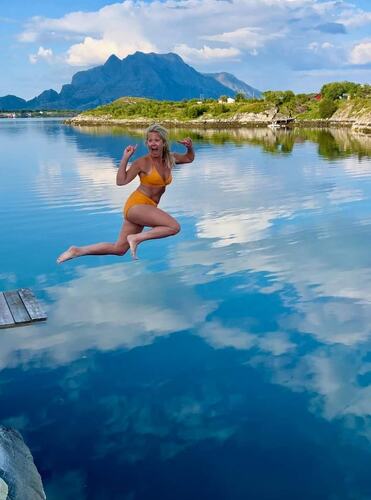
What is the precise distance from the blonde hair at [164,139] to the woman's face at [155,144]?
4 centimetres

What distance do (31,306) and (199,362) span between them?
4932mm

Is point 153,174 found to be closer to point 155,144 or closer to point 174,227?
point 155,144

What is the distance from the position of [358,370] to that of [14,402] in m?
7.23

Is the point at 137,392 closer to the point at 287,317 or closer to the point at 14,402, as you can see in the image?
the point at 14,402

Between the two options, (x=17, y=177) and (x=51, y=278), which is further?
(x=17, y=177)

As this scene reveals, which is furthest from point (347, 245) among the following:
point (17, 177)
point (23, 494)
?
point (17, 177)

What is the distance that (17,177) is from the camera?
45.2 metres

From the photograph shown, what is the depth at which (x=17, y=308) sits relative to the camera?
14617mm

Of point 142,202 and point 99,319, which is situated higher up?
point 142,202

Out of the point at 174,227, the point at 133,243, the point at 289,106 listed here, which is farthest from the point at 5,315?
the point at 289,106

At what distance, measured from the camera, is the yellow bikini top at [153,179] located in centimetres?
717

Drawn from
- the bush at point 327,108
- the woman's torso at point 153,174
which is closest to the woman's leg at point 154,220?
the woman's torso at point 153,174

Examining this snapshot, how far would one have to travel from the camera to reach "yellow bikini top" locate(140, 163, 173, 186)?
7168mm

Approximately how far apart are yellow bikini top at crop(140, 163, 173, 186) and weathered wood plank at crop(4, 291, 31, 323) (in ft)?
26.2
